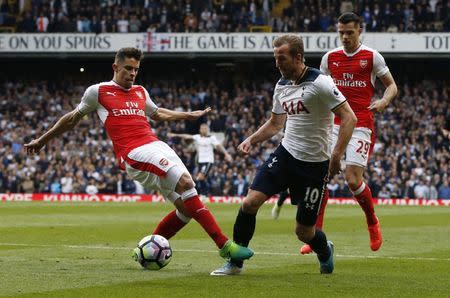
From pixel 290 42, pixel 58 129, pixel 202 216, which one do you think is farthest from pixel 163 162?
pixel 290 42

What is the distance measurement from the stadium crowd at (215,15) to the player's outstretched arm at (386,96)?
27225 millimetres

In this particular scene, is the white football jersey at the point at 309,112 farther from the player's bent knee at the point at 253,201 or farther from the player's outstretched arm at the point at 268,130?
the player's bent knee at the point at 253,201

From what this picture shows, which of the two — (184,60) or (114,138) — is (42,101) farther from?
(114,138)

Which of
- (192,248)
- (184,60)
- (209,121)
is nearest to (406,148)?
(209,121)

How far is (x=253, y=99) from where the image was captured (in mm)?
40438

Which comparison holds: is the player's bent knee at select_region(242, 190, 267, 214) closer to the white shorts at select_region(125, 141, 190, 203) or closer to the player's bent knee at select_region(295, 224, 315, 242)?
the player's bent knee at select_region(295, 224, 315, 242)

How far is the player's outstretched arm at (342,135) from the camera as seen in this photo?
29.2 ft

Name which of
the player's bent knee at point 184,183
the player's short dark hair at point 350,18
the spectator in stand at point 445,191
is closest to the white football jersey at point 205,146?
the spectator in stand at point 445,191

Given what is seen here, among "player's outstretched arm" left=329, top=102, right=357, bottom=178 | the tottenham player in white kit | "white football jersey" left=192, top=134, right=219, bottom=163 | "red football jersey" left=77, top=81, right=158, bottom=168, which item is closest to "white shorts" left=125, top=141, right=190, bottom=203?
"red football jersey" left=77, top=81, right=158, bottom=168

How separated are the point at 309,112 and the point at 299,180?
645 millimetres

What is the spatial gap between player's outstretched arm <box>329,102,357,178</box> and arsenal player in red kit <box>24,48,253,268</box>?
1476 millimetres

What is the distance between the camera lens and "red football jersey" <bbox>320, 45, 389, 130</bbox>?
1184 centimetres

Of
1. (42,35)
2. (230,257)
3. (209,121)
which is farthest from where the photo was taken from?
(42,35)

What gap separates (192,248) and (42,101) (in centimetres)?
3045
